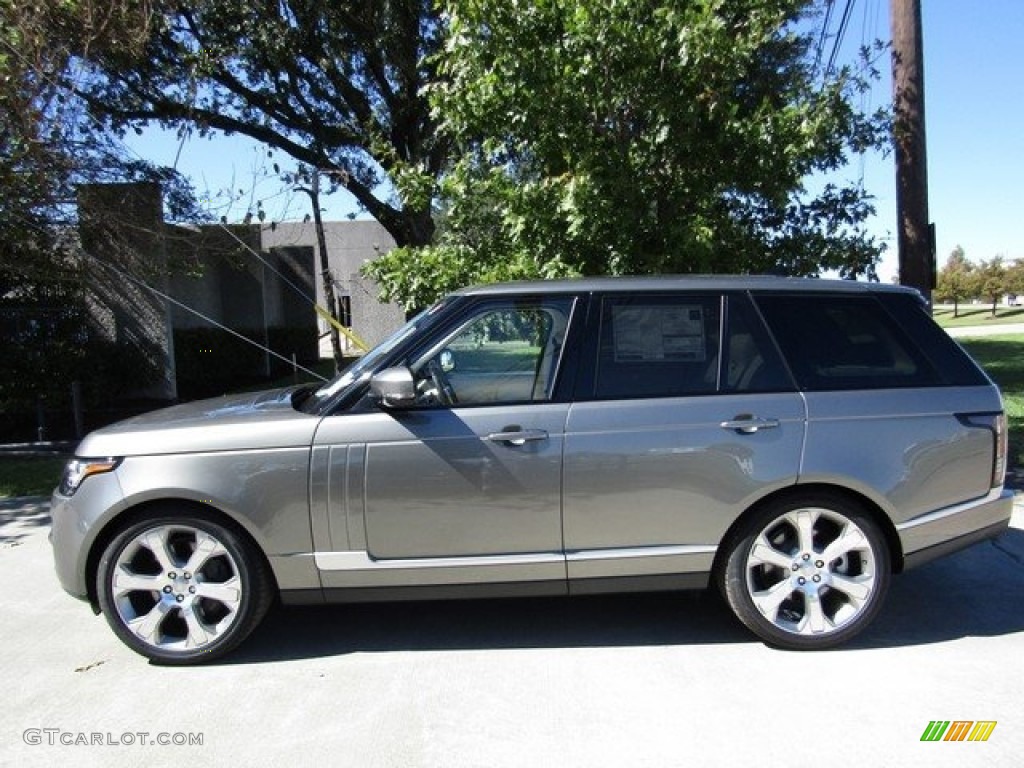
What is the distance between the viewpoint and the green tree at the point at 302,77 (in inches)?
500

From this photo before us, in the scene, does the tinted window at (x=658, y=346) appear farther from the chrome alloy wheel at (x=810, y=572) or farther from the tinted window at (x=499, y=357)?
the chrome alloy wheel at (x=810, y=572)

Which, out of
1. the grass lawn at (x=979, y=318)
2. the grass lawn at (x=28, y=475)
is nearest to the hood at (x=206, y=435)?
the grass lawn at (x=28, y=475)

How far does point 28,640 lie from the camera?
441 cm

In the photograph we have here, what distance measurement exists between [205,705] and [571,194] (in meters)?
4.20

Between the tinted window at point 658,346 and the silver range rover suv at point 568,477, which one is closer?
the silver range rover suv at point 568,477

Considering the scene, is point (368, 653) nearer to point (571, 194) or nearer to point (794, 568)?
point (794, 568)

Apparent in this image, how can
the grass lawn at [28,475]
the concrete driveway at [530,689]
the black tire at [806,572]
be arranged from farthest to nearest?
the grass lawn at [28,475]
the black tire at [806,572]
the concrete driveway at [530,689]

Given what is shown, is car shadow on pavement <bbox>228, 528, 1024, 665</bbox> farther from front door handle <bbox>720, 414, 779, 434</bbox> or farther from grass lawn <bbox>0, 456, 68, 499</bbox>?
grass lawn <bbox>0, 456, 68, 499</bbox>

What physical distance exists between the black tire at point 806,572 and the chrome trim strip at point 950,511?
0.16 metres

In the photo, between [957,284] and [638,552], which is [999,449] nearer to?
[638,552]

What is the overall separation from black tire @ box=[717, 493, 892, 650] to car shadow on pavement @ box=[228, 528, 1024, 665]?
0.19 m

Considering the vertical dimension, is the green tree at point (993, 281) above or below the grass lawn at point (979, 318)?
above

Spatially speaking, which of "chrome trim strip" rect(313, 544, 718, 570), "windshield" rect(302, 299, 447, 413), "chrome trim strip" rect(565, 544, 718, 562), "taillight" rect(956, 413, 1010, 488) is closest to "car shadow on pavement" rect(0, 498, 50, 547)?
"windshield" rect(302, 299, 447, 413)

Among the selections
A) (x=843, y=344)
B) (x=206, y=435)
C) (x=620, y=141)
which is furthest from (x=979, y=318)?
(x=206, y=435)
